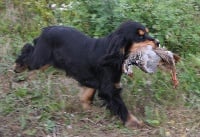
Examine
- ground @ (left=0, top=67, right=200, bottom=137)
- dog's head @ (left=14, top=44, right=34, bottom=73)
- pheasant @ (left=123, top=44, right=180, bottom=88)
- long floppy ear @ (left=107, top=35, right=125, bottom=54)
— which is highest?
long floppy ear @ (left=107, top=35, right=125, bottom=54)

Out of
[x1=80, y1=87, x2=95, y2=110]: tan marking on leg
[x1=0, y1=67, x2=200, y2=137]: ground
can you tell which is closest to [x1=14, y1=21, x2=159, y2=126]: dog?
[x1=80, y1=87, x2=95, y2=110]: tan marking on leg

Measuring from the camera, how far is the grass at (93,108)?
4605mm

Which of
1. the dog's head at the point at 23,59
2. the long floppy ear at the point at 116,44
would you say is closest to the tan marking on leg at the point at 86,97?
the long floppy ear at the point at 116,44

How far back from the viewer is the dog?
14.7ft

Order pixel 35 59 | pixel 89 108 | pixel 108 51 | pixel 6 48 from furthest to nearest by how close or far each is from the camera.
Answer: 1. pixel 6 48
2. pixel 35 59
3. pixel 89 108
4. pixel 108 51

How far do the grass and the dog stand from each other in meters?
0.14

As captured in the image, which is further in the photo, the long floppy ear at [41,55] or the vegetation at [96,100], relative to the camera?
the long floppy ear at [41,55]

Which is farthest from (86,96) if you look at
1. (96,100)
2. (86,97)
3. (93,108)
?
(96,100)

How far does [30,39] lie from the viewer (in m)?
6.26

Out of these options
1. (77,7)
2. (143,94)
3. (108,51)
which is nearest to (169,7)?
(77,7)

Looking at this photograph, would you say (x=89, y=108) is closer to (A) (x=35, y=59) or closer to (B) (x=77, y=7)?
(A) (x=35, y=59)

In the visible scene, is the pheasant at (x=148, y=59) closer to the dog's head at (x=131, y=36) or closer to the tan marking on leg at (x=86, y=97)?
the dog's head at (x=131, y=36)

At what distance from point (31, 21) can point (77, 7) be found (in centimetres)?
75

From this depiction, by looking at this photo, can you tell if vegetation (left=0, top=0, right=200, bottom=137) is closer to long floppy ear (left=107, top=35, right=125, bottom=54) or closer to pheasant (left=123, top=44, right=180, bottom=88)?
pheasant (left=123, top=44, right=180, bottom=88)
